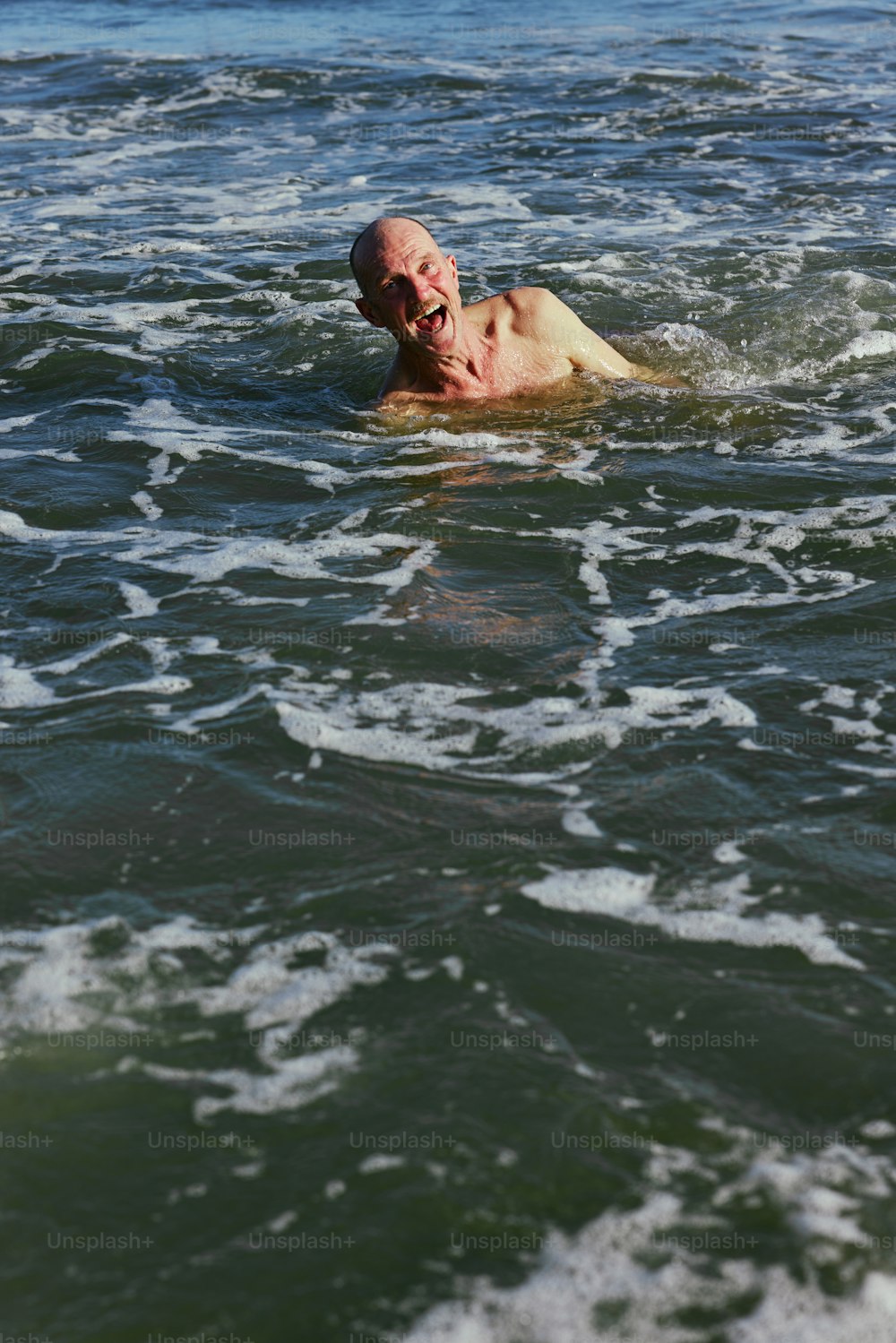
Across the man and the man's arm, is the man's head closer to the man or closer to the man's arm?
the man

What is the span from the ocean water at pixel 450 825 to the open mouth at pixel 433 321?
525 mm

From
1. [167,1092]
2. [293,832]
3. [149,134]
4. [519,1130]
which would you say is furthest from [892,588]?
[149,134]

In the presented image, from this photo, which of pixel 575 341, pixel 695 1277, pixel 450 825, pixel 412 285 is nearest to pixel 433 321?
pixel 412 285

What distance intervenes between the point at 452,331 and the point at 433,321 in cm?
11

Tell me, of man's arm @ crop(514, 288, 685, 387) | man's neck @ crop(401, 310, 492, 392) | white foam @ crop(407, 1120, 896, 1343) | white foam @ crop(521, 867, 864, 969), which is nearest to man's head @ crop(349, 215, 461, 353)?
man's neck @ crop(401, 310, 492, 392)

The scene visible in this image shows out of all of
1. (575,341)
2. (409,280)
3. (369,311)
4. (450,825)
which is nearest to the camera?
(450,825)

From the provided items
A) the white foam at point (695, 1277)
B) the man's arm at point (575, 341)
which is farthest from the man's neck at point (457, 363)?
the white foam at point (695, 1277)

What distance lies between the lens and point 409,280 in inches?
248

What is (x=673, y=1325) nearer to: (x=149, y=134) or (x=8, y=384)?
(x=8, y=384)

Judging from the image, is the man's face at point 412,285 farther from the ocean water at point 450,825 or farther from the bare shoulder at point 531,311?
the ocean water at point 450,825

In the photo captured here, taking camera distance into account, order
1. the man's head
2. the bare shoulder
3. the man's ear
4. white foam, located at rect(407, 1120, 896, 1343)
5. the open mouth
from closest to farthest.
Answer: white foam, located at rect(407, 1120, 896, 1343)
the man's head
the open mouth
the man's ear
the bare shoulder

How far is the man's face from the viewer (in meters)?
6.29

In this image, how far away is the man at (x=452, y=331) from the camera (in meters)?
6.32

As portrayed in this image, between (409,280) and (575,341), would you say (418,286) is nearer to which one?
A: (409,280)
